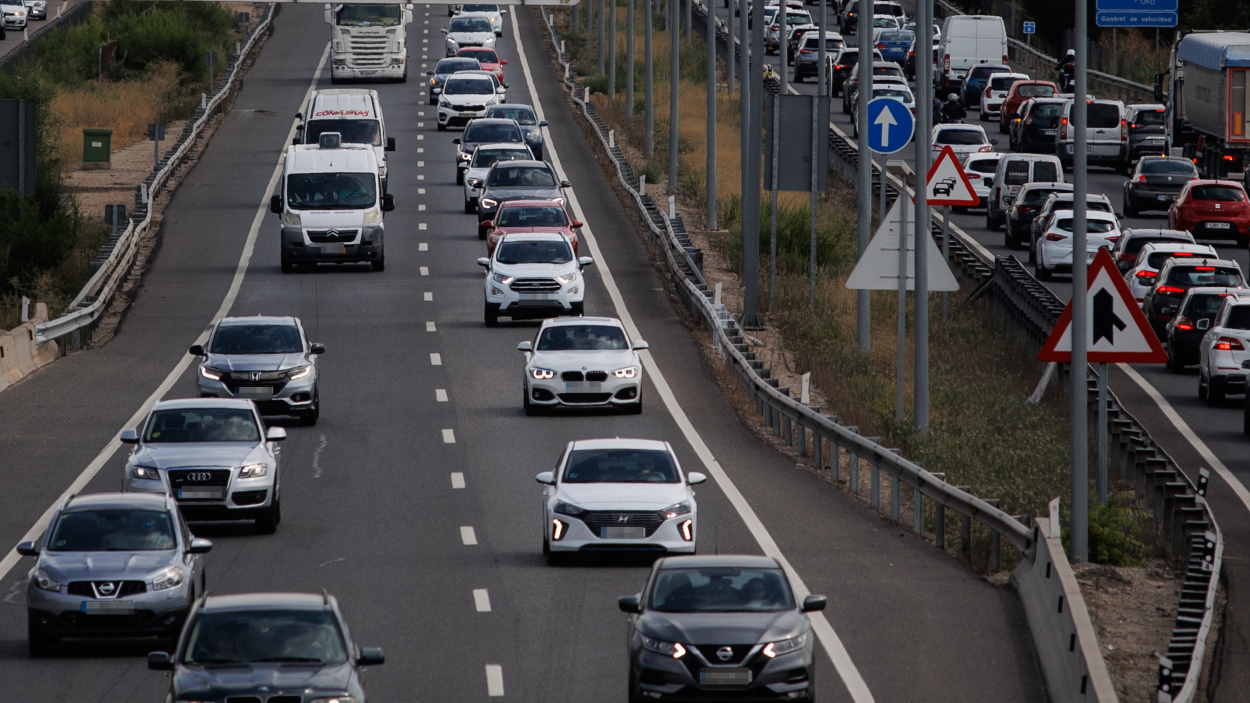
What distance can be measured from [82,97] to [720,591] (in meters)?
74.6

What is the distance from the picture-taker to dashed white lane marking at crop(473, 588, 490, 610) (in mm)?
21703

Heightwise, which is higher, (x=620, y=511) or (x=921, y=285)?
(x=921, y=285)

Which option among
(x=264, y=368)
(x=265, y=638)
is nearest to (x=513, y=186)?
(x=264, y=368)

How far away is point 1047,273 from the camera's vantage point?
5034cm

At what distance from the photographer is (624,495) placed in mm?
23734

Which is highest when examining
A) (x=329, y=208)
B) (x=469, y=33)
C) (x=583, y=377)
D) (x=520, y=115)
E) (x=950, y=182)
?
(x=469, y=33)

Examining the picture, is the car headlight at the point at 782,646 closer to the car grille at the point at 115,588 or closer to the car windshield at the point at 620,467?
the car grille at the point at 115,588

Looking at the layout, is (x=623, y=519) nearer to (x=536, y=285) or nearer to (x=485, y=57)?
(x=536, y=285)

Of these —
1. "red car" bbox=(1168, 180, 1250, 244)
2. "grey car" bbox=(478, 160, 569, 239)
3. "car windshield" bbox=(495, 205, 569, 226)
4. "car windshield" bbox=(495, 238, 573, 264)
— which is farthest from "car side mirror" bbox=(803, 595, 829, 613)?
"red car" bbox=(1168, 180, 1250, 244)

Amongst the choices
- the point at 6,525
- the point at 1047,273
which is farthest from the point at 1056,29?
the point at 6,525

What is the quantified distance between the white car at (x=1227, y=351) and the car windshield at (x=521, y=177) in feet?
73.4

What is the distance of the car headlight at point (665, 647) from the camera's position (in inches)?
666

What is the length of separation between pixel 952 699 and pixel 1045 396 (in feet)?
66.9

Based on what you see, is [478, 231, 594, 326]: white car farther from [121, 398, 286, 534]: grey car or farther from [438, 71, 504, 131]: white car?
[438, 71, 504, 131]: white car
